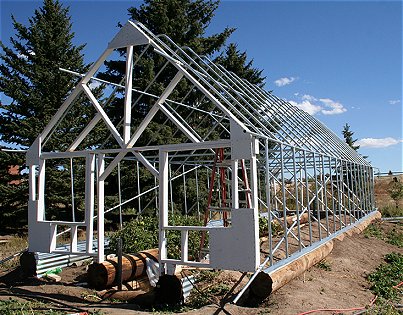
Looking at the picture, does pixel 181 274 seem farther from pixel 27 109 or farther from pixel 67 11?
pixel 67 11

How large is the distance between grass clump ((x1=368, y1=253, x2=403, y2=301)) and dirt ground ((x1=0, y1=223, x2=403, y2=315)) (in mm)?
176

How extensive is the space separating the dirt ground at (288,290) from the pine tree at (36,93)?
7.53 m

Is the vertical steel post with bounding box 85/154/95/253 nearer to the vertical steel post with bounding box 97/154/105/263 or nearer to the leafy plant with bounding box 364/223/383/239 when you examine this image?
the vertical steel post with bounding box 97/154/105/263

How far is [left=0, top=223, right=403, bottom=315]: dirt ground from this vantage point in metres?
6.66

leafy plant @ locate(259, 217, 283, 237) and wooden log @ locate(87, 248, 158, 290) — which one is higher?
leafy plant @ locate(259, 217, 283, 237)

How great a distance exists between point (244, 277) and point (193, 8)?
17788mm

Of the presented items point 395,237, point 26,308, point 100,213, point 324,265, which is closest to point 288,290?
point 324,265

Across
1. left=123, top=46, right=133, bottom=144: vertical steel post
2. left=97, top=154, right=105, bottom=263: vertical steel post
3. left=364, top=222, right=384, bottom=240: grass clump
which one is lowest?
left=364, top=222, right=384, bottom=240: grass clump

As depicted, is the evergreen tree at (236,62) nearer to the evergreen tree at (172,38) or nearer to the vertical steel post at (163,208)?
the evergreen tree at (172,38)

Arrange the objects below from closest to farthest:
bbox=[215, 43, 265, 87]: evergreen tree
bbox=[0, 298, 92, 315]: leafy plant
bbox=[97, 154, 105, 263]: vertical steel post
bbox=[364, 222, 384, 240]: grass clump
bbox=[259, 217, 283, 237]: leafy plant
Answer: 1. bbox=[0, 298, 92, 315]: leafy plant
2. bbox=[97, 154, 105, 263]: vertical steel post
3. bbox=[259, 217, 283, 237]: leafy plant
4. bbox=[364, 222, 384, 240]: grass clump
5. bbox=[215, 43, 265, 87]: evergreen tree

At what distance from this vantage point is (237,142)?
723cm

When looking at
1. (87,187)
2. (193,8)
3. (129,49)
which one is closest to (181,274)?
(87,187)

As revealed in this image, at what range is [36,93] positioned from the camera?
1784 centimetres

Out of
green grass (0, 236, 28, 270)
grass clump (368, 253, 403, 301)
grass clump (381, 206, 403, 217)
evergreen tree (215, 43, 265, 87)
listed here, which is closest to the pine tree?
green grass (0, 236, 28, 270)
